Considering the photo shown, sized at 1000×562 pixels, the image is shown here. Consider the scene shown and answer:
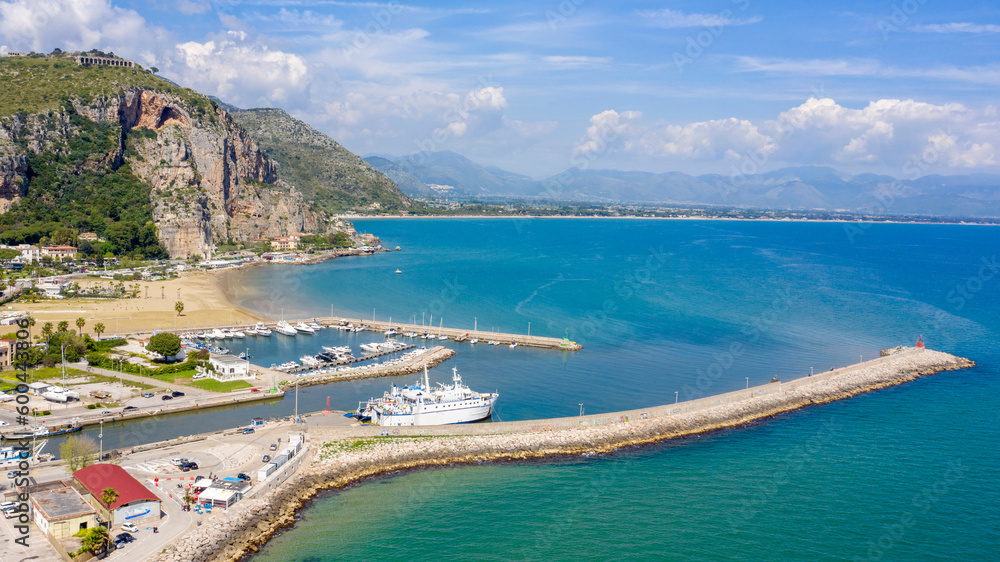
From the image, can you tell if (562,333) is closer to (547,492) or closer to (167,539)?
(547,492)

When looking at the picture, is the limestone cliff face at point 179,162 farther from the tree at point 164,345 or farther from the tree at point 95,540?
the tree at point 95,540

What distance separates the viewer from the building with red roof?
27.4 metres

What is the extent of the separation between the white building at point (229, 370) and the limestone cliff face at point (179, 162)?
7442 centimetres

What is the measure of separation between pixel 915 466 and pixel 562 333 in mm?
38940

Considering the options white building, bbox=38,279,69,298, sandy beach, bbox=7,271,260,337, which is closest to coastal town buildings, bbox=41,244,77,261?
sandy beach, bbox=7,271,260,337

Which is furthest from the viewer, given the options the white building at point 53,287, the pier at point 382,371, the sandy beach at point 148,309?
the white building at point 53,287

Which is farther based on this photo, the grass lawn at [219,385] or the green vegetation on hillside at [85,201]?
the green vegetation on hillside at [85,201]

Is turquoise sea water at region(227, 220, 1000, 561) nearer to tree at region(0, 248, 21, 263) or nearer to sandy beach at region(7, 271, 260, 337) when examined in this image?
sandy beach at region(7, 271, 260, 337)

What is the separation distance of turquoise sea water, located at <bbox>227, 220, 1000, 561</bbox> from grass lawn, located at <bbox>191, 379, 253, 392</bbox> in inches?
262

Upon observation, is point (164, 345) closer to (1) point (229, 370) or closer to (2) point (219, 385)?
(1) point (229, 370)

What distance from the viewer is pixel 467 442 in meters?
40.5

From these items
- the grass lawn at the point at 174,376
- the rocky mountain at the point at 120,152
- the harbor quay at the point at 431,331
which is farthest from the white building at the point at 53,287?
the grass lawn at the point at 174,376

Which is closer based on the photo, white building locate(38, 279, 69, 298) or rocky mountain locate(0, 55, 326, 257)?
white building locate(38, 279, 69, 298)

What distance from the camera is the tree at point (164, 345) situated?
177ft
